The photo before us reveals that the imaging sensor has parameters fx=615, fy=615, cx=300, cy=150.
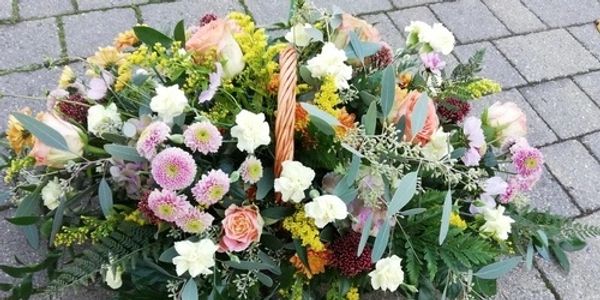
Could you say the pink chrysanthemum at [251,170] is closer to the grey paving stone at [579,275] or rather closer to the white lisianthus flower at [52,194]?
the white lisianthus flower at [52,194]

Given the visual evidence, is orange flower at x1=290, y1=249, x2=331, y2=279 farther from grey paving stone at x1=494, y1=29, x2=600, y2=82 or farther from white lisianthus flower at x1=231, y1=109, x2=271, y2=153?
grey paving stone at x1=494, y1=29, x2=600, y2=82

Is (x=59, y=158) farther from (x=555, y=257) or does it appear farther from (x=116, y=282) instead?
(x=555, y=257)

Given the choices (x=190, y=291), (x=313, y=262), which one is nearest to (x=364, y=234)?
(x=313, y=262)

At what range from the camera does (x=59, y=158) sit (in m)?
1.27

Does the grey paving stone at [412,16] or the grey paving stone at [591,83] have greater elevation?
the grey paving stone at [412,16]

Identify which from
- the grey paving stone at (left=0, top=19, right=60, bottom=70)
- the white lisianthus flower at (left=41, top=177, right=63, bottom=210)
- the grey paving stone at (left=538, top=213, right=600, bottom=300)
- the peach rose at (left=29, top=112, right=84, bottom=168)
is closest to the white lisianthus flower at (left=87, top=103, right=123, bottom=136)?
the peach rose at (left=29, top=112, right=84, bottom=168)

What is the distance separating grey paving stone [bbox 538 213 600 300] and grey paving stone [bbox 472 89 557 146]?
423 millimetres

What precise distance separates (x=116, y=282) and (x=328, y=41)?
2.33 feet

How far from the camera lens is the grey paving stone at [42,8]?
7.27 ft

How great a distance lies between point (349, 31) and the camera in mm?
1435

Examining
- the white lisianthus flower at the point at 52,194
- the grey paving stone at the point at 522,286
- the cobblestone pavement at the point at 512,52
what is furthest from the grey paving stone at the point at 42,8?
the grey paving stone at the point at 522,286

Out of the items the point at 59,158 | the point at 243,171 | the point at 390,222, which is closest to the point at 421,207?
the point at 390,222

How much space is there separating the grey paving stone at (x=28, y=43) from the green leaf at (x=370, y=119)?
1255mm

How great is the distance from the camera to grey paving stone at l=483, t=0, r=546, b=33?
2504 mm
